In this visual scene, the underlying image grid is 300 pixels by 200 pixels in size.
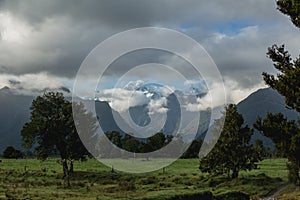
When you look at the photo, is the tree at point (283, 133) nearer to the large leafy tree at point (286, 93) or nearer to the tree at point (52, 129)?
the large leafy tree at point (286, 93)

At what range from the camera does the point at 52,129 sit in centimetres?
6203

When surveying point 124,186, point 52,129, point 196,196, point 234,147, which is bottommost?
point 196,196

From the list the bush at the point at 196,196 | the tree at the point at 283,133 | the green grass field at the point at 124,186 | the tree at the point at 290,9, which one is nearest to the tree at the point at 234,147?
the green grass field at the point at 124,186

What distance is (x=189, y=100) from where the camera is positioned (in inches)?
1868

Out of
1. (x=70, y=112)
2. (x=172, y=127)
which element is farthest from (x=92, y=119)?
(x=172, y=127)

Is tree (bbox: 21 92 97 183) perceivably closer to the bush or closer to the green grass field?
the green grass field

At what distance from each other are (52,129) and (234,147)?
28.4 metres

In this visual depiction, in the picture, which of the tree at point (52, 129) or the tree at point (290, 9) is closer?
the tree at point (290, 9)

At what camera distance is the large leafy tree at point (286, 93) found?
29250 mm

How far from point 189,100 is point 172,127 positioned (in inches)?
425

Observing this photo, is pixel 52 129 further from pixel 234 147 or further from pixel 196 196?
pixel 196 196

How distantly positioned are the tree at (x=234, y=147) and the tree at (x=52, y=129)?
2387 cm

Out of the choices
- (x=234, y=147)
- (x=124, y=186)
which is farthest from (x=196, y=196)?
(x=234, y=147)

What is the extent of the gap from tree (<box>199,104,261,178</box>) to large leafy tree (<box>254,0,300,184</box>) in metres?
17.4
